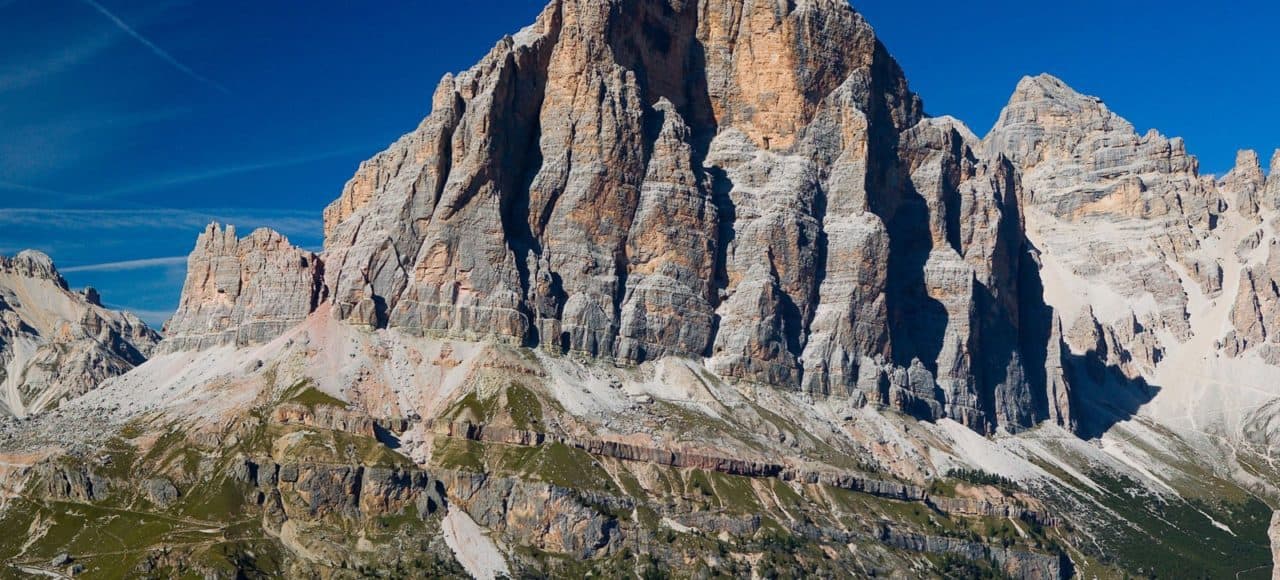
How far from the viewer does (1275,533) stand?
12825 cm
